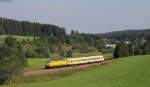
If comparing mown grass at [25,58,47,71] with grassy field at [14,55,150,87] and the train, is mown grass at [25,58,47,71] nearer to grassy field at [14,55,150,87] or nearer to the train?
the train

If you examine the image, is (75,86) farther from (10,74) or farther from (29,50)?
(29,50)

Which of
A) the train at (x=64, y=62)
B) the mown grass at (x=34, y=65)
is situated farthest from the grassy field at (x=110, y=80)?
the train at (x=64, y=62)

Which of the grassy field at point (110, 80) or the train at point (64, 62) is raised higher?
the grassy field at point (110, 80)

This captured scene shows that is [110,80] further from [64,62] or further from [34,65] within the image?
[34,65]

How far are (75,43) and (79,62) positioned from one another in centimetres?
10902

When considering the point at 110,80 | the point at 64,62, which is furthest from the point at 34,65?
the point at 110,80

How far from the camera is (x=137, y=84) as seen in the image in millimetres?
24156

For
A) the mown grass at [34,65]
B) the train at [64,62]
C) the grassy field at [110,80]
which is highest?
the grassy field at [110,80]

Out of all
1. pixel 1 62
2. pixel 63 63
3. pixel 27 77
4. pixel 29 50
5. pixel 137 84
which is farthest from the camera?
pixel 29 50

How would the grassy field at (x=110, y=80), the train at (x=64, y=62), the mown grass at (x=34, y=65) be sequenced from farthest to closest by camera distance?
the mown grass at (x=34, y=65), the train at (x=64, y=62), the grassy field at (x=110, y=80)

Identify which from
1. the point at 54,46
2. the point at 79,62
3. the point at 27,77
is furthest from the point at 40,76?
the point at 54,46

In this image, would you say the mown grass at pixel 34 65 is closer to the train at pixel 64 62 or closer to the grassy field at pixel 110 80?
the train at pixel 64 62

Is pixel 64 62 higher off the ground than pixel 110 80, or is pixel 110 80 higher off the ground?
pixel 110 80

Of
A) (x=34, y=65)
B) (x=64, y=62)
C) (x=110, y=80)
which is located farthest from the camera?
(x=34, y=65)
